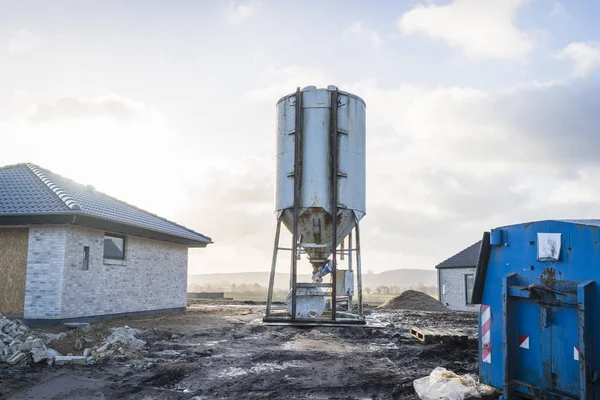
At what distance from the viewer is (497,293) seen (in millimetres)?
5719

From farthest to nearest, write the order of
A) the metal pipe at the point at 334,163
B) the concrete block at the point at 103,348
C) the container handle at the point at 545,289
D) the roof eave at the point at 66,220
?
the roof eave at the point at 66,220 → the metal pipe at the point at 334,163 → the concrete block at the point at 103,348 → the container handle at the point at 545,289

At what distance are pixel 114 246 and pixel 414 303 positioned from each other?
17.3 metres

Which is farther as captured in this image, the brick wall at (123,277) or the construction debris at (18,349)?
the brick wall at (123,277)

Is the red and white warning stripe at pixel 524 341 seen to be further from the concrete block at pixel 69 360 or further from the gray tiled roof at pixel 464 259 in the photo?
the gray tiled roof at pixel 464 259

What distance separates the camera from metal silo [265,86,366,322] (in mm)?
13039

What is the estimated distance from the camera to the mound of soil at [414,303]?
26.8 m

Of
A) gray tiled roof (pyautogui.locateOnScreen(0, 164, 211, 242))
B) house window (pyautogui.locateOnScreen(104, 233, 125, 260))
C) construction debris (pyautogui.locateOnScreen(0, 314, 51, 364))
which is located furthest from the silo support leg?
house window (pyautogui.locateOnScreen(104, 233, 125, 260))

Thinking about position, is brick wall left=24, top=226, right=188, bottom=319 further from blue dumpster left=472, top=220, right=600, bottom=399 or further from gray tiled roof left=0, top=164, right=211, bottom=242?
blue dumpster left=472, top=220, right=600, bottom=399

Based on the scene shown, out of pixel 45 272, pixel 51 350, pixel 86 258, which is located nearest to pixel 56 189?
pixel 86 258

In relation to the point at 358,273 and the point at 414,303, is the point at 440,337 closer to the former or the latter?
the point at 358,273

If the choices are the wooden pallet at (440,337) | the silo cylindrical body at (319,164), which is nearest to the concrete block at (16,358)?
the silo cylindrical body at (319,164)

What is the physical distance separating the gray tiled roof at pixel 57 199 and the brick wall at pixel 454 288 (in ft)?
50.5

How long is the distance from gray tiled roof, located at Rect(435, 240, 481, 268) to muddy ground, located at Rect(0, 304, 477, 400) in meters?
15.5

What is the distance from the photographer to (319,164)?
518 inches
